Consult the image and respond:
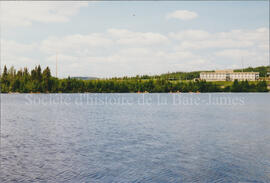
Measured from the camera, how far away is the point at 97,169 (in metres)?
23.3

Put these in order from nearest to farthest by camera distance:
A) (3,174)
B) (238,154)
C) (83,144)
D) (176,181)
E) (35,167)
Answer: (176,181) < (3,174) < (35,167) < (238,154) < (83,144)

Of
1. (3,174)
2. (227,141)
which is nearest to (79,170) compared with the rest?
(3,174)

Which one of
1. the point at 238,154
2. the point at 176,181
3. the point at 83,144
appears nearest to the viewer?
the point at 176,181

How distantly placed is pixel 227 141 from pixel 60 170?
20.7m

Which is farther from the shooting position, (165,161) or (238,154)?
(238,154)

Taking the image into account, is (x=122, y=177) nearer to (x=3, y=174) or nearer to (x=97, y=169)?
(x=97, y=169)

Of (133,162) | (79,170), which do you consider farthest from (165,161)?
(79,170)

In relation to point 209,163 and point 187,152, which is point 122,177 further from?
point 187,152

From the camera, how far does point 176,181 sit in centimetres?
2033

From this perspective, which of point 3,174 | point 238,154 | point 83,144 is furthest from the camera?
point 83,144

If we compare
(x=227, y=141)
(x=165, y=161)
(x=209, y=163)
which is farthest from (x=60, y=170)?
(x=227, y=141)

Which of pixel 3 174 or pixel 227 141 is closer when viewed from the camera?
pixel 3 174

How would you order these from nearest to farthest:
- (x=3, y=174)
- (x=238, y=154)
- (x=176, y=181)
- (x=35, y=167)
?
(x=176, y=181)
(x=3, y=174)
(x=35, y=167)
(x=238, y=154)

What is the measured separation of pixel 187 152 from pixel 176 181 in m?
9.04
